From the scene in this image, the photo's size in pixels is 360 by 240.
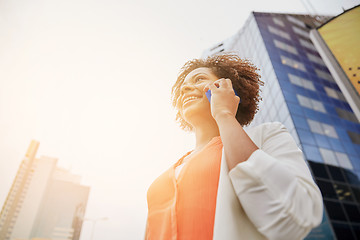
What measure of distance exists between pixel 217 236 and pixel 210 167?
477mm

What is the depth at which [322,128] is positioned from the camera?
1755cm

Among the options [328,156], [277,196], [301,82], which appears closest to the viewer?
[277,196]

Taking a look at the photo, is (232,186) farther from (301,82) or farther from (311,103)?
(301,82)

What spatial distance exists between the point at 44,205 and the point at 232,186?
15521cm

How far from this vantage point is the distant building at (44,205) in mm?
114275

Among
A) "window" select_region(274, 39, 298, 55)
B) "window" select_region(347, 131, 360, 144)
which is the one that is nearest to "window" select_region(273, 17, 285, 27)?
"window" select_region(274, 39, 298, 55)

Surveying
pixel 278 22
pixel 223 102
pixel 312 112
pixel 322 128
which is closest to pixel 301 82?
pixel 312 112

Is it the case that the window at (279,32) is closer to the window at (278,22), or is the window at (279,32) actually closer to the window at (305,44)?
the window at (278,22)

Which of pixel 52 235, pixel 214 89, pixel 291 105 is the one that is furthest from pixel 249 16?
pixel 52 235

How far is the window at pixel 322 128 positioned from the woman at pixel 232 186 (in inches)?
739

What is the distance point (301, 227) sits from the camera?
2.33 feet

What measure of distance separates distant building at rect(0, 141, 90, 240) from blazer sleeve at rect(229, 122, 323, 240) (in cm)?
13443

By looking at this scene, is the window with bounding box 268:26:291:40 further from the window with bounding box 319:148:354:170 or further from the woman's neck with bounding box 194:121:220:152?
the woman's neck with bounding box 194:121:220:152

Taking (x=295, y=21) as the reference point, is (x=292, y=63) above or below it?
below
